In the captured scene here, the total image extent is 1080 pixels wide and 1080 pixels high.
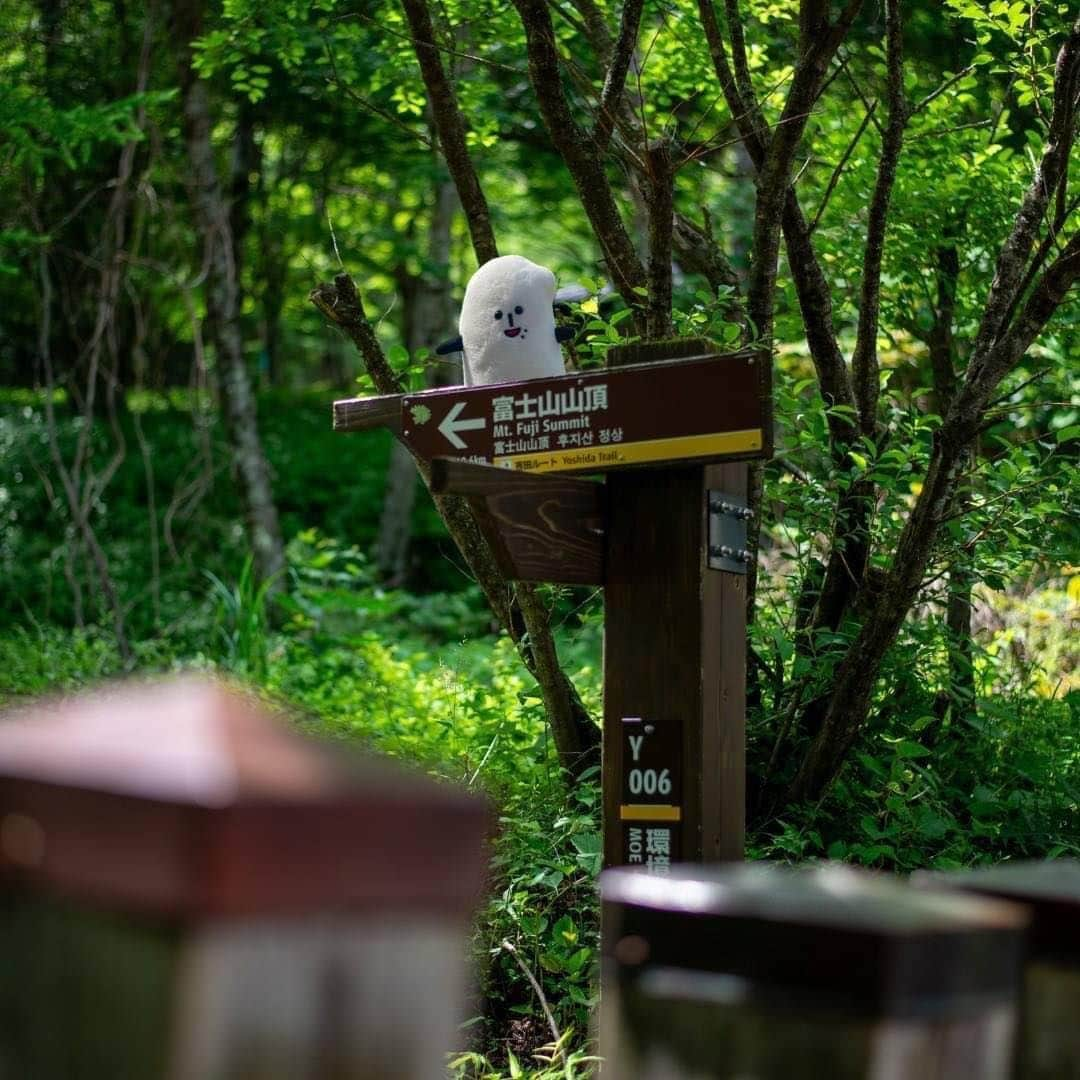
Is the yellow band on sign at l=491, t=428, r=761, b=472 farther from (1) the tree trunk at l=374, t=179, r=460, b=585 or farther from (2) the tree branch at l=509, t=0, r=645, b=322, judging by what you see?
(1) the tree trunk at l=374, t=179, r=460, b=585

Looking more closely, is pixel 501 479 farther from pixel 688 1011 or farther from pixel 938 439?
pixel 688 1011

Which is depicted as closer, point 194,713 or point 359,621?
point 194,713

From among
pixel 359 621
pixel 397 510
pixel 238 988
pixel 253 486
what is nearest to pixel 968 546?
pixel 238 988

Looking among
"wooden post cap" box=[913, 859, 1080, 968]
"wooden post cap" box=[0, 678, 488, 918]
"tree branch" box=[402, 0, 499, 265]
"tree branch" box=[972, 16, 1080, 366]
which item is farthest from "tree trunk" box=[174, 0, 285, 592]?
"wooden post cap" box=[0, 678, 488, 918]

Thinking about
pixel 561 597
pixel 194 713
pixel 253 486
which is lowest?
pixel 194 713

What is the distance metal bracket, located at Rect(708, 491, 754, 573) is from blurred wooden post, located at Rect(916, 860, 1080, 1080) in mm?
1812

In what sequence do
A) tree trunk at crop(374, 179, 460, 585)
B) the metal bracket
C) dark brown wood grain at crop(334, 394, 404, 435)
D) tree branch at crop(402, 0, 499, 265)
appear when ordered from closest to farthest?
1. the metal bracket
2. dark brown wood grain at crop(334, 394, 404, 435)
3. tree branch at crop(402, 0, 499, 265)
4. tree trunk at crop(374, 179, 460, 585)

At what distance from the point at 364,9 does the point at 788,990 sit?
6351 mm

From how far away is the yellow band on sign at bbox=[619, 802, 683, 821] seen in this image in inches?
120

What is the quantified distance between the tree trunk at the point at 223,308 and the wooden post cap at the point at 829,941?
905 cm

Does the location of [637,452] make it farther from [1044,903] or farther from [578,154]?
[1044,903]

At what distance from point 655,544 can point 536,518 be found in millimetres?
299

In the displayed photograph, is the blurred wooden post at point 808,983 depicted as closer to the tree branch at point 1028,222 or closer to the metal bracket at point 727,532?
the metal bracket at point 727,532

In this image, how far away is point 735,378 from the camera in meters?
2.94
